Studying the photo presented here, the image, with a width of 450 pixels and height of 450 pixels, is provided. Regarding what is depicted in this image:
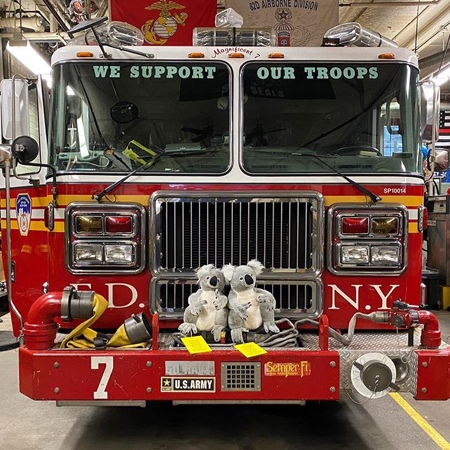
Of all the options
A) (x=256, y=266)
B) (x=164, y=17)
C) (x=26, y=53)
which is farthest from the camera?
(x=26, y=53)

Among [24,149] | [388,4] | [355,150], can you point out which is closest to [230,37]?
[355,150]

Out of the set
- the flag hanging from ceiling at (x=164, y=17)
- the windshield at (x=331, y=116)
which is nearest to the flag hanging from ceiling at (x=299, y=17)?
the flag hanging from ceiling at (x=164, y=17)

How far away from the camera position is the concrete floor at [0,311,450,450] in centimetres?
388

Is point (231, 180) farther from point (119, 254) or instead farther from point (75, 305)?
point (75, 305)

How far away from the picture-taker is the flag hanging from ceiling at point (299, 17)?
16.5 ft

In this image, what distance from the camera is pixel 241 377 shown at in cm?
301

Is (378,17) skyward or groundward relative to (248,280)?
skyward

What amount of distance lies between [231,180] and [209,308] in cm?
89

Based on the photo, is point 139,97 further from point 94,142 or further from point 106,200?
point 106,200

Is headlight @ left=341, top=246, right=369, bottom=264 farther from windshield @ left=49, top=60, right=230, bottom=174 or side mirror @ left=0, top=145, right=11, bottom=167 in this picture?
side mirror @ left=0, top=145, right=11, bottom=167

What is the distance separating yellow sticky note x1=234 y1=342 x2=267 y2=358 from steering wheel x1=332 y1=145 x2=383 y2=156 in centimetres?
147

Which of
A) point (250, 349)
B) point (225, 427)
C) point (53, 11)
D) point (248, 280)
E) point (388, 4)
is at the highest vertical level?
point (388, 4)

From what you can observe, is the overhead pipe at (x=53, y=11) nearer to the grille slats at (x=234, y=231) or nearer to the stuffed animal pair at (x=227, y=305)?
the grille slats at (x=234, y=231)

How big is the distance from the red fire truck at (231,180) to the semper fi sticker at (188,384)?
0.25 metres
